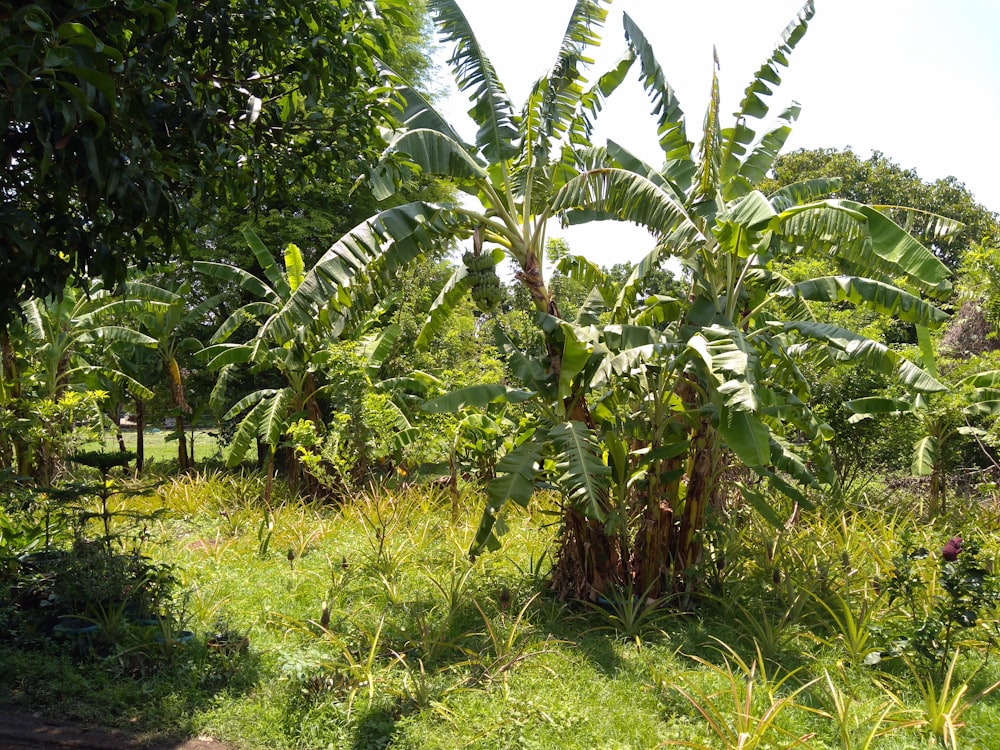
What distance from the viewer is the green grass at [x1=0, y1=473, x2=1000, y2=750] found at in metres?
4.29

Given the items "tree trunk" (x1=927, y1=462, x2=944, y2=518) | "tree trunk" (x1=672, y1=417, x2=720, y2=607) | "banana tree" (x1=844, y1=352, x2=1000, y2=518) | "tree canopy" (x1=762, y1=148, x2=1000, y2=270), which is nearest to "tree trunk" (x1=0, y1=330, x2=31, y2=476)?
"tree trunk" (x1=672, y1=417, x2=720, y2=607)

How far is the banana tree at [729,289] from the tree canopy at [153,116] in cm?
215

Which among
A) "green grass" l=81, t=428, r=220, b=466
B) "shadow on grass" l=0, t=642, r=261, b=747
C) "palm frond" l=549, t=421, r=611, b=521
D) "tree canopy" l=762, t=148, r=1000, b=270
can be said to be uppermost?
"tree canopy" l=762, t=148, r=1000, b=270

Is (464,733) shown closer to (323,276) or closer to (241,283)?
(323,276)

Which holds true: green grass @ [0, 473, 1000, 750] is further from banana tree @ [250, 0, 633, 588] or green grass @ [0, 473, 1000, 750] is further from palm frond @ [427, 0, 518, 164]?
palm frond @ [427, 0, 518, 164]

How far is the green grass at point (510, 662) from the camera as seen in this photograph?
14.1ft

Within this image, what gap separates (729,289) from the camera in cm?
616

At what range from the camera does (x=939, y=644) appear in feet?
15.9

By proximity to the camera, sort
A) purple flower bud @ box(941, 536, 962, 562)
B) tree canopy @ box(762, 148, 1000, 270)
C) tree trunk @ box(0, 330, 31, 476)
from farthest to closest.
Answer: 1. tree canopy @ box(762, 148, 1000, 270)
2. tree trunk @ box(0, 330, 31, 476)
3. purple flower bud @ box(941, 536, 962, 562)

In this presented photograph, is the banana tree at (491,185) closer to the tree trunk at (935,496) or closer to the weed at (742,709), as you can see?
the weed at (742,709)

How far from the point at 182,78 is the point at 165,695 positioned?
386cm

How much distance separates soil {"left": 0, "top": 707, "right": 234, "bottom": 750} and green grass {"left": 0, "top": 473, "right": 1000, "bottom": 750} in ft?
0.34

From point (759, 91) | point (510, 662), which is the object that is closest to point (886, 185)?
point (759, 91)

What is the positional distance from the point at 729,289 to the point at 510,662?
352 centimetres
